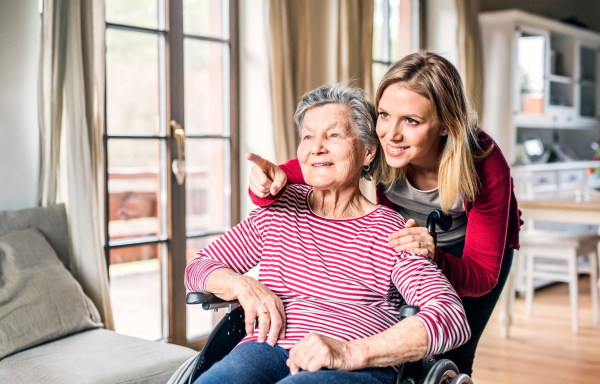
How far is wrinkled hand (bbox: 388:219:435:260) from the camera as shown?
1433 mm

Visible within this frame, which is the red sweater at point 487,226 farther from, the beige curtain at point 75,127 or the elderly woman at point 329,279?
the beige curtain at point 75,127

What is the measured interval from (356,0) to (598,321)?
Result: 8.95 feet

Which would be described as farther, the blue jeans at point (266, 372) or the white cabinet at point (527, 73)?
the white cabinet at point (527, 73)

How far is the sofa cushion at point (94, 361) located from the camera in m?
1.79

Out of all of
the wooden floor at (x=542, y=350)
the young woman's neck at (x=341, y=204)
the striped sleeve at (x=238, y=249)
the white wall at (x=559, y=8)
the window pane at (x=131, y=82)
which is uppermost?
the white wall at (x=559, y=8)

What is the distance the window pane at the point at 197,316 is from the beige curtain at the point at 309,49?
0.65 metres

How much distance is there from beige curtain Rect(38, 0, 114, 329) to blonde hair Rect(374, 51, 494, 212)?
134 cm

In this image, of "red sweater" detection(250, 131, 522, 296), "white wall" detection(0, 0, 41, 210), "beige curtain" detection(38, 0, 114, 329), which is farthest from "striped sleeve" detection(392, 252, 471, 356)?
"white wall" detection(0, 0, 41, 210)

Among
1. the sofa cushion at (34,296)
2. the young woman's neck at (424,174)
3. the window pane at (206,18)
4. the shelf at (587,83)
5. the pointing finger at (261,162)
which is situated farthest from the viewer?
the shelf at (587,83)

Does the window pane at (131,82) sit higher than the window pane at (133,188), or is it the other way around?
the window pane at (131,82)

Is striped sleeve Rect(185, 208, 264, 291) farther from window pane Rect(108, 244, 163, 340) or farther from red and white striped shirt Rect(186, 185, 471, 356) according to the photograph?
window pane Rect(108, 244, 163, 340)

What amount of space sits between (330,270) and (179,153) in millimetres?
1788

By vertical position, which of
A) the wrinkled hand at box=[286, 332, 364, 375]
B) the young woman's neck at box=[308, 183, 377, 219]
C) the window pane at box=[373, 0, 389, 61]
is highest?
the window pane at box=[373, 0, 389, 61]

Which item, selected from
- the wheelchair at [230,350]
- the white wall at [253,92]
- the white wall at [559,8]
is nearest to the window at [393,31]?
the white wall at [559,8]
